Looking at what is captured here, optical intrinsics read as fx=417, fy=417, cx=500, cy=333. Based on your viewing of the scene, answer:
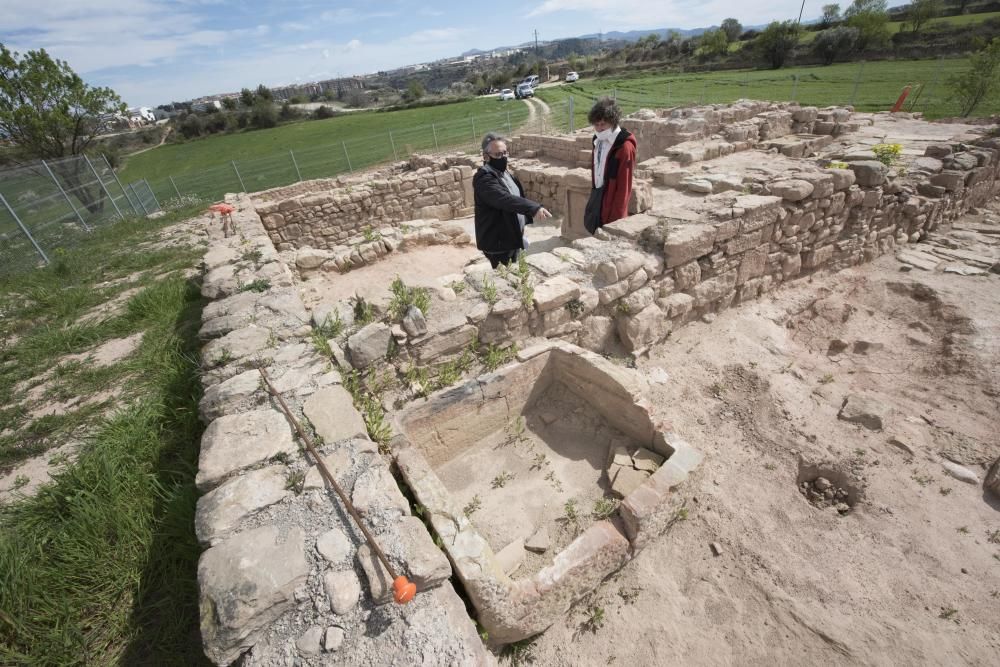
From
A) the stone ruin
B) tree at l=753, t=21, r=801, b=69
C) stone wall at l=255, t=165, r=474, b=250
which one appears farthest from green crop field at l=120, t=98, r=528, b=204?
tree at l=753, t=21, r=801, b=69

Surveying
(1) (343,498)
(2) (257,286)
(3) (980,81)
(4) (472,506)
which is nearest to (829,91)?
(3) (980,81)

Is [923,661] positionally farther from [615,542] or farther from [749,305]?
[749,305]

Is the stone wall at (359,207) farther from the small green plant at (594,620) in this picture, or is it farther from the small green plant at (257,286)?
the small green plant at (594,620)

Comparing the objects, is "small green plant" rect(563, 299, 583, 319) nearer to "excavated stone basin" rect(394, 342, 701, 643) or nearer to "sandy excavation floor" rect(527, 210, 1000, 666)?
"excavated stone basin" rect(394, 342, 701, 643)

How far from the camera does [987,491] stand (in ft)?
10.3

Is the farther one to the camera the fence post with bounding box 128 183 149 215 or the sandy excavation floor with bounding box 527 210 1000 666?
the fence post with bounding box 128 183 149 215

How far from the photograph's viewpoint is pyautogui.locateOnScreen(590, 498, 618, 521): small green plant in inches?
118

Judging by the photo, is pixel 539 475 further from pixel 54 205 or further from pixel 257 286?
pixel 54 205

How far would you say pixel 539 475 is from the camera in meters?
3.44

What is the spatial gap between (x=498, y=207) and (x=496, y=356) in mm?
1756

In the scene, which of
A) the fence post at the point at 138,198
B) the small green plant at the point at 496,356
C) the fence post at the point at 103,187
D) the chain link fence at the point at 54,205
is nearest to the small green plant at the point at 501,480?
the small green plant at the point at 496,356

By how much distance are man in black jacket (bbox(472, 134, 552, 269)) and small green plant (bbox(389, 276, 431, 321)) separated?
1.34 meters

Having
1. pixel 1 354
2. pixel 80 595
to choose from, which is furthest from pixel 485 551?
pixel 1 354

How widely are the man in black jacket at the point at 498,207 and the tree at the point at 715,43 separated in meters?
55.0
